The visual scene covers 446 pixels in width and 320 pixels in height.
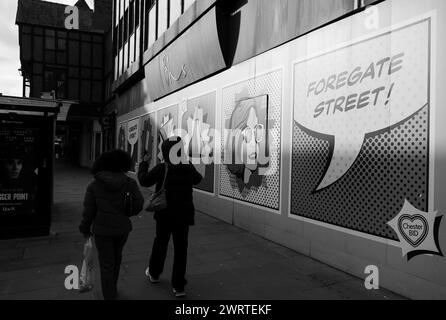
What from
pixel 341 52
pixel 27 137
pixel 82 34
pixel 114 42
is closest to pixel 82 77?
pixel 82 34

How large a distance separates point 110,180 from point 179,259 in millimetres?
1129

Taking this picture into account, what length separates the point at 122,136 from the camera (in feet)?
59.6

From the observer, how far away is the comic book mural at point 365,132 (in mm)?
3947

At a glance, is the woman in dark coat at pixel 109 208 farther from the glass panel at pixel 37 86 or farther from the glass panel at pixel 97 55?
the glass panel at pixel 97 55

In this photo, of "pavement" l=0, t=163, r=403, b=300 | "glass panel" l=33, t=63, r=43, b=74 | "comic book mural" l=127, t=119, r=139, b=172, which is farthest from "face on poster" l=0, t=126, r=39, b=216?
"glass panel" l=33, t=63, r=43, b=74

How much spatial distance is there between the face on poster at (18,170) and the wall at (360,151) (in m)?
3.75

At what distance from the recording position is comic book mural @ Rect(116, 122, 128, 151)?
17.5m

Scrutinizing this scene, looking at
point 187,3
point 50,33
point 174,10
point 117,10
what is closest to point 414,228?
point 187,3

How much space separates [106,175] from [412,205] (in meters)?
3.02

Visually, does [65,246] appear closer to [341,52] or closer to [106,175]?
[106,175]

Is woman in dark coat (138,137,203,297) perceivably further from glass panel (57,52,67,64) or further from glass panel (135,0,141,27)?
glass panel (57,52,67,64)

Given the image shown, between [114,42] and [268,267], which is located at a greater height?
[114,42]

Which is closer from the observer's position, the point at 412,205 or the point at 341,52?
the point at 412,205

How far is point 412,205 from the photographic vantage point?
396cm
